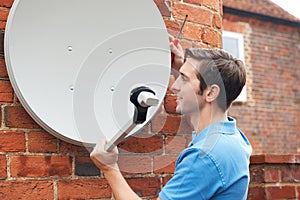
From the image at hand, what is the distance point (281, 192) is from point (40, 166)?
4.39 feet

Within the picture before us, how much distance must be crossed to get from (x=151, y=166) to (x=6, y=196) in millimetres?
566

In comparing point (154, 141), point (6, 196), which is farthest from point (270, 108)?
point (6, 196)

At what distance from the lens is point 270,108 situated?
7973 mm

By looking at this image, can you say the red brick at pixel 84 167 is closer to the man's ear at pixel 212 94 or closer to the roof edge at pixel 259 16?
the man's ear at pixel 212 94

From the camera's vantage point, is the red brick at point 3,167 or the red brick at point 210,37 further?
the red brick at point 210,37

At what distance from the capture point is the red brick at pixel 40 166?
1.58 metres

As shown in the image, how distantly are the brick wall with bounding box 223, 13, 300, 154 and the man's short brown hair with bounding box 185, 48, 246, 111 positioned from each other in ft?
19.4

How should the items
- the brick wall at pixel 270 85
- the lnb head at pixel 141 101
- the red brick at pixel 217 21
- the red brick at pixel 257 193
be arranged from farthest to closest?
the brick wall at pixel 270 85
the red brick at pixel 257 193
the red brick at pixel 217 21
the lnb head at pixel 141 101

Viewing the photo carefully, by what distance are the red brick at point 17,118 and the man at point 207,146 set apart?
258mm

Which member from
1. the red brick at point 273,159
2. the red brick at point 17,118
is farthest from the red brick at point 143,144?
the red brick at point 273,159

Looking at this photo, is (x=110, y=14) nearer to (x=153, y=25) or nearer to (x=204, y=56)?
(x=153, y=25)

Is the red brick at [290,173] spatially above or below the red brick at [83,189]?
below

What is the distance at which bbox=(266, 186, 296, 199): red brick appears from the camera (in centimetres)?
239

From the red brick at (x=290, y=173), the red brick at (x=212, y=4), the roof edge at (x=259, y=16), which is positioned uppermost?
the roof edge at (x=259, y=16)
